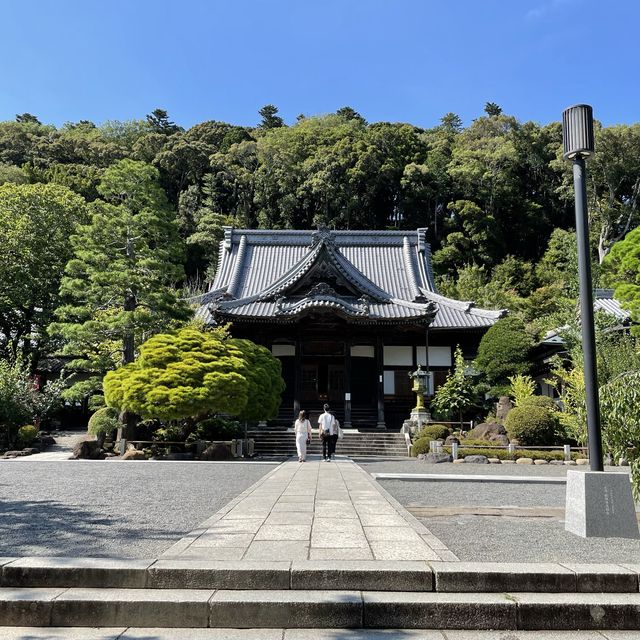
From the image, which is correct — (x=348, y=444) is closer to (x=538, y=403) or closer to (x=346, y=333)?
(x=346, y=333)

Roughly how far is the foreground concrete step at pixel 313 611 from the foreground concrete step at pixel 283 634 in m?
0.06

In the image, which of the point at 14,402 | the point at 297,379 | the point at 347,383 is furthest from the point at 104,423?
the point at 347,383

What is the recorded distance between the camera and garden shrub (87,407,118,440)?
17625 millimetres

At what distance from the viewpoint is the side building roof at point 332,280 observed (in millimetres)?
22547

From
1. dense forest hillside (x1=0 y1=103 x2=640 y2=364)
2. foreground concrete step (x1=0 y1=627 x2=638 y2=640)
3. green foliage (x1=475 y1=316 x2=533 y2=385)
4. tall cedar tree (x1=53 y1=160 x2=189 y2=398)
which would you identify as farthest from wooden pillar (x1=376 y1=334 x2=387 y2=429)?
foreground concrete step (x1=0 y1=627 x2=638 y2=640)

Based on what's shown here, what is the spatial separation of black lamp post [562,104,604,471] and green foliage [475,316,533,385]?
639 inches

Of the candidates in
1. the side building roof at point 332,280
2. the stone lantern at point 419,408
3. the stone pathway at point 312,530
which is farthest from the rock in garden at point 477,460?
the stone pathway at point 312,530

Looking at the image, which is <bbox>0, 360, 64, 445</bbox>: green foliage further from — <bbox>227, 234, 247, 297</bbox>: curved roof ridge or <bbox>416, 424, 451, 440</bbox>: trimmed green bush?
<bbox>416, 424, 451, 440</bbox>: trimmed green bush

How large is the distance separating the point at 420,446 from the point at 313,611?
15.2 metres

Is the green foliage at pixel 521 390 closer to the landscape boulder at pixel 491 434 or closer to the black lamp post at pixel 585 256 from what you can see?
the landscape boulder at pixel 491 434

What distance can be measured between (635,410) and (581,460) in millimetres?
11320

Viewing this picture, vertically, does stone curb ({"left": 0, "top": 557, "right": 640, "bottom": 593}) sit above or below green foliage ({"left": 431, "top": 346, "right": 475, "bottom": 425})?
below

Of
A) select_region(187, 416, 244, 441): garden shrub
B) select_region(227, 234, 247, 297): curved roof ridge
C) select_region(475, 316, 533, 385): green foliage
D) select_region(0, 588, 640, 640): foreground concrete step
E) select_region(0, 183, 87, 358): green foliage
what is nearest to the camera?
select_region(0, 588, 640, 640): foreground concrete step

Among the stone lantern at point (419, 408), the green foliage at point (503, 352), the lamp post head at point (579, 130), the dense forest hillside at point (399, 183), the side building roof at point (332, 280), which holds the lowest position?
the stone lantern at point (419, 408)
